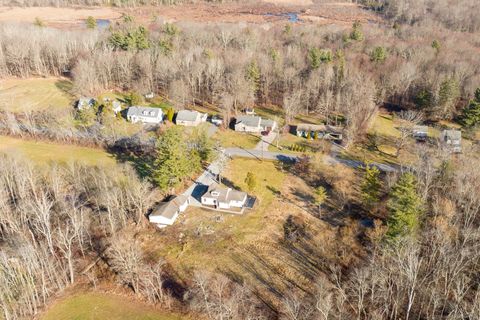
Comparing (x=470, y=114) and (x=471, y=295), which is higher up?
(x=470, y=114)

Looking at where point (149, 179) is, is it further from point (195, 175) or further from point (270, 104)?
point (270, 104)

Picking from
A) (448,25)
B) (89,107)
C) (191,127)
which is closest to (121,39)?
(89,107)

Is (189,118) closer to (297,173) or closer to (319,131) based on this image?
(319,131)

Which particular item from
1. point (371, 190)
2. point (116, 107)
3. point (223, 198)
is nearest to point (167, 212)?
point (223, 198)

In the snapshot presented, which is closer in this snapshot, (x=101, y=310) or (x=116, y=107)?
(x=101, y=310)

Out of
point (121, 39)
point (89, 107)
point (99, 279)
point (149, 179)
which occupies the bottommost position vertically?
point (99, 279)

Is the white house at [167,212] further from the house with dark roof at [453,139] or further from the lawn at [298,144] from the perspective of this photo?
the house with dark roof at [453,139]

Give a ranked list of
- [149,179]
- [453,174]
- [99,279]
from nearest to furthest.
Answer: [99,279], [453,174], [149,179]
